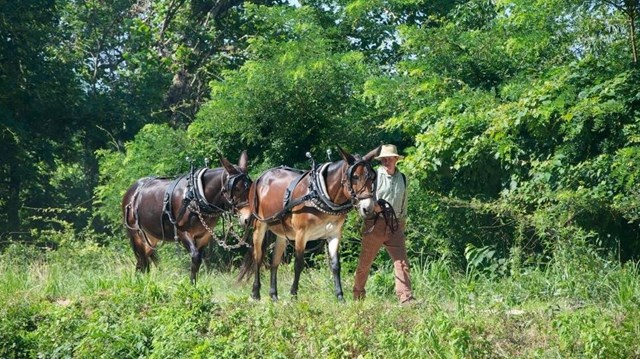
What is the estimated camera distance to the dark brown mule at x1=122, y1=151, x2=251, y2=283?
43.1 feet

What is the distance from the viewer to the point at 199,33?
25359 mm

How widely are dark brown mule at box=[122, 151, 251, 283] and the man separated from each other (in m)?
1.94

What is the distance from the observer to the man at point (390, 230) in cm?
1143

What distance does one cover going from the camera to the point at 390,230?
37.9 feet

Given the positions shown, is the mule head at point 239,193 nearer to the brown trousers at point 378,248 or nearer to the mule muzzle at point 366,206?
the brown trousers at point 378,248

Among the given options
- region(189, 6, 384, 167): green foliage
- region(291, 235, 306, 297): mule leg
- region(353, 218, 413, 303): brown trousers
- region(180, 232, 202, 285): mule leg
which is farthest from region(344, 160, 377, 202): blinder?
region(189, 6, 384, 167): green foliage

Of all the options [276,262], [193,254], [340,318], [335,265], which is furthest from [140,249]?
[340,318]

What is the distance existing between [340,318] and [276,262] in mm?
3042

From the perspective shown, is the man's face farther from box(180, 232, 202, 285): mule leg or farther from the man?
box(180, 232, 202, 285): mule leg

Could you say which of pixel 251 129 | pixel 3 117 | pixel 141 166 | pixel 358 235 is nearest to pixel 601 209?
pixel 358 235

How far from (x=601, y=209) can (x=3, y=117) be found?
14.2 metres

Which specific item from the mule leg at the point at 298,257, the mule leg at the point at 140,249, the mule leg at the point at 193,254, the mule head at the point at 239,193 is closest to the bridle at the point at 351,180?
the mule leg at the point at 298,257

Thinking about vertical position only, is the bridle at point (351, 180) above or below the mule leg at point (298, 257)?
above

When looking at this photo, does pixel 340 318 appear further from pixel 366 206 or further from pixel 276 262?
pixel 276 262
